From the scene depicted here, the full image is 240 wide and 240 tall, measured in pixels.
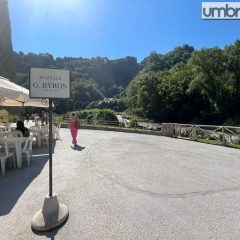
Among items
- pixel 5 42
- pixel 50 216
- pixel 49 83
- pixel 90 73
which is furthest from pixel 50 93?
pixel 90 73

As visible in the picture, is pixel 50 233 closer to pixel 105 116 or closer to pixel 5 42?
pixel 105 116

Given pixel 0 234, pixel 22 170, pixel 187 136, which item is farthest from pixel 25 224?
pixel 187 136

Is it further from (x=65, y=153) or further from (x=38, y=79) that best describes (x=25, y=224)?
(x=65, y=153)

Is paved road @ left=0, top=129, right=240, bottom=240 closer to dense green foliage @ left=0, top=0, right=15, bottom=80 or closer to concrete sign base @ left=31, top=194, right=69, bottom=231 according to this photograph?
concrete sign base @ left=31, top=194, right=69, bottom=231

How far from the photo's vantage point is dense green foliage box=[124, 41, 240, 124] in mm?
42781

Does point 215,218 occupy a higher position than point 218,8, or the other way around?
point 218,8

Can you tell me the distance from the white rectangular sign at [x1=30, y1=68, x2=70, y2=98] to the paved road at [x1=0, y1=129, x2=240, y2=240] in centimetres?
190

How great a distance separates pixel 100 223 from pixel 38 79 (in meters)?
2.34

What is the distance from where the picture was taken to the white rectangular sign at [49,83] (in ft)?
14.4

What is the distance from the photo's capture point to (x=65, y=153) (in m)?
10.4

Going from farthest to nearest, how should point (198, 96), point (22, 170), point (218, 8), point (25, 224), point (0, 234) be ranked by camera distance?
point (198, 96) < point (218, 8) < point (22, 170) < point (25, 224) < point (0, 234)

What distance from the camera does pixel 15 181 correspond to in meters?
6.49

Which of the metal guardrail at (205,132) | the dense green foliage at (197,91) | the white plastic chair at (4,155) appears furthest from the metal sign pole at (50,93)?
the dense green foliage at (197,91)

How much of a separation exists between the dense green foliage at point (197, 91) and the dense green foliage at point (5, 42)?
75.5 ft
